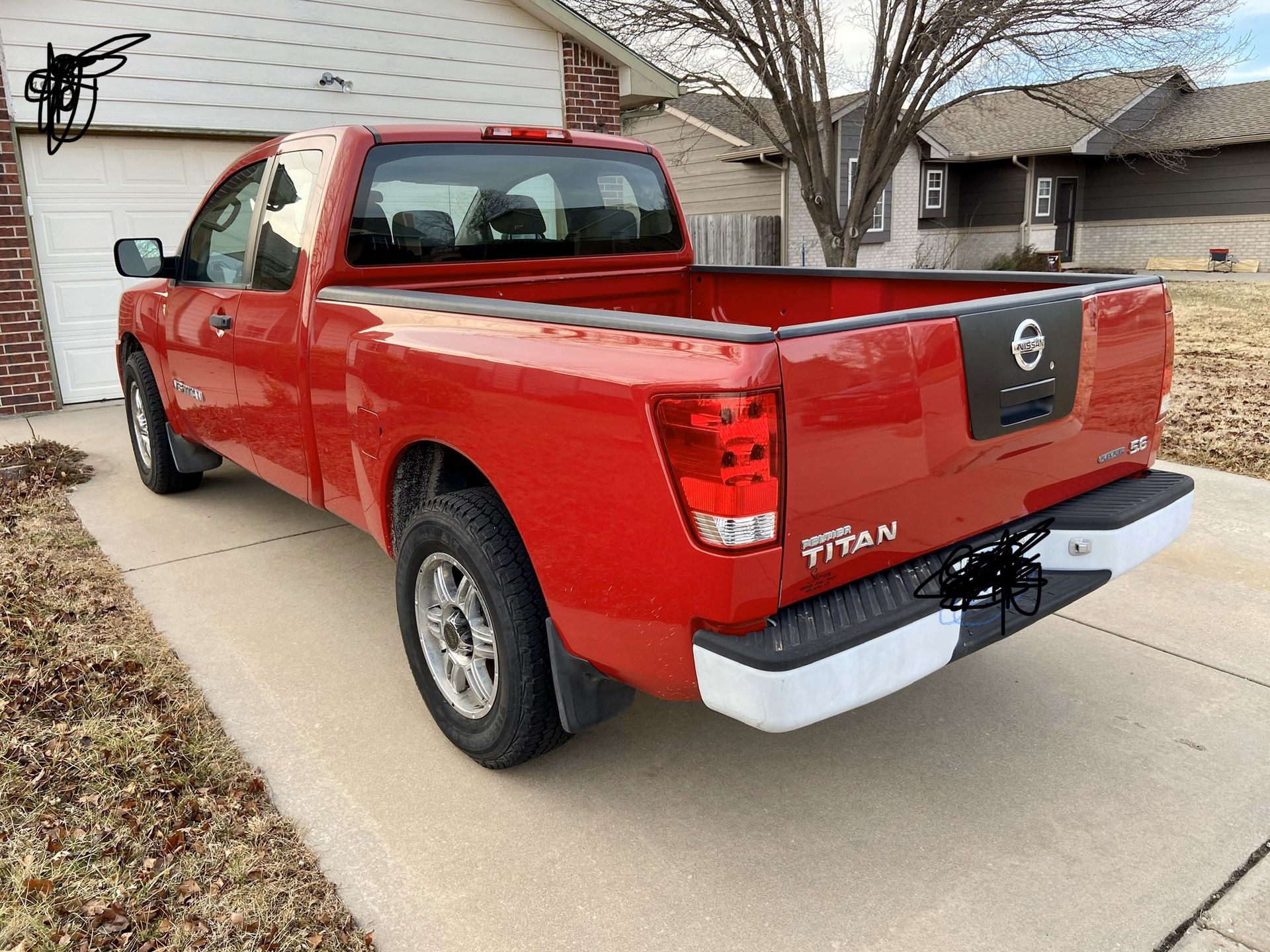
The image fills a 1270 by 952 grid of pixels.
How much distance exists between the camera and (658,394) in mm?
2080

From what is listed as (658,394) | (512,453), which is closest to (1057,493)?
(658,394)

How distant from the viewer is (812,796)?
9.37 ft

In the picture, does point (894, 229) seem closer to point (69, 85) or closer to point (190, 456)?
point (69, 85)

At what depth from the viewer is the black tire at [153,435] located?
550 centimetres

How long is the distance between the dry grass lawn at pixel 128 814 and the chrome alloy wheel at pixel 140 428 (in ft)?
6.17

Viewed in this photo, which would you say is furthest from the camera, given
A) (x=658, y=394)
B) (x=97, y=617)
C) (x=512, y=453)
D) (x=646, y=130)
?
(x=646, y=130)

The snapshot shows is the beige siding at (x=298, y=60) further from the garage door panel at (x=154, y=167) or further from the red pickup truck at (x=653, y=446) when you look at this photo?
the red pickup truck at (x=653, y=446)

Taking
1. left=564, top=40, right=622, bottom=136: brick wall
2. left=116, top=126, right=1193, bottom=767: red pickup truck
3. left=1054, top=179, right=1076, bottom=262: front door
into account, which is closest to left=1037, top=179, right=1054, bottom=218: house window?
left=1054, top=179, right=1076, bottom=262: front door

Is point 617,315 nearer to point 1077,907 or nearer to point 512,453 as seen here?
point 512,453

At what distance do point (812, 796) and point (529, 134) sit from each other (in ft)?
9.30

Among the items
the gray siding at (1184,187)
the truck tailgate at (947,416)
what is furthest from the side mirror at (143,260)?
the gray siding at (1184,187)

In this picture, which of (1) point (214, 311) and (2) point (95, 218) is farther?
(2) point (95, 218)

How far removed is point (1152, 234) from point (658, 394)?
3008 cm

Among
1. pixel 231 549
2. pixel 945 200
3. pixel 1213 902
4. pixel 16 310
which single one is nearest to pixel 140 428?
pixel 231 549
